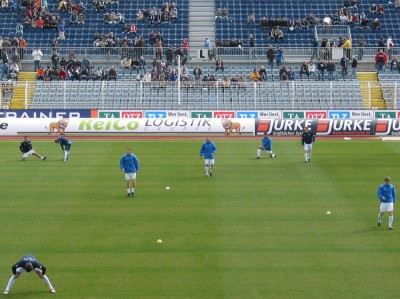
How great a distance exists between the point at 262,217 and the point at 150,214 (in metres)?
3.86

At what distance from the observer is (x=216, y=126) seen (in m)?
55.0

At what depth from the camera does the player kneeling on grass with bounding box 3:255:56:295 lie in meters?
22.4

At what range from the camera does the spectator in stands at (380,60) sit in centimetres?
6500

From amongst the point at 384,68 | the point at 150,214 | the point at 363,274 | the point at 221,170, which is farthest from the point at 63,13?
the point at 363,274

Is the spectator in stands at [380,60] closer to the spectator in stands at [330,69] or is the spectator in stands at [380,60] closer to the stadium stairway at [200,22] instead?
the spectator in stands at [330,69]

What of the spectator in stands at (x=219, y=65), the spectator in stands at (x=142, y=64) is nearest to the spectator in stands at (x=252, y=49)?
the spectator in stands at (x=219, y=65)

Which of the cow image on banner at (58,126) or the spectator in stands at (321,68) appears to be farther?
the spectator in stands at (321,68)

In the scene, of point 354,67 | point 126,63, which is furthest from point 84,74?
point 354,67

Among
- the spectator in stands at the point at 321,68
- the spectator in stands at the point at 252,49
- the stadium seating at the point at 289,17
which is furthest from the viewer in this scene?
the stadium seating at the point at 289,17

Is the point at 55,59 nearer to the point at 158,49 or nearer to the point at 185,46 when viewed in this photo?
the point at 158,49

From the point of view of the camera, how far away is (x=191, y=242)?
28.5 meters

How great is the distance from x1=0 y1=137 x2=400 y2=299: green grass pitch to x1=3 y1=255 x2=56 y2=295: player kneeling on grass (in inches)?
17.4

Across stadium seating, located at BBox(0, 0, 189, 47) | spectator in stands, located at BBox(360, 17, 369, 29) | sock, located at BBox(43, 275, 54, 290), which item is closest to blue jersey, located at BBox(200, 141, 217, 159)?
sock, located at BBox(43, 275, 54, 290)

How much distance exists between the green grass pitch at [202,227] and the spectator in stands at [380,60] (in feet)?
64.9
